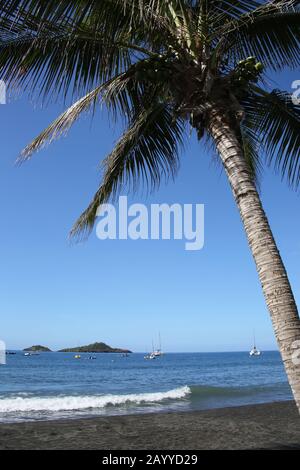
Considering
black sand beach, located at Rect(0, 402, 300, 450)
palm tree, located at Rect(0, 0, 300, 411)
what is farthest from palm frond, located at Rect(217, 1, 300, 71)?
black sand beach, located at Rect(0, 402, 300, 450)

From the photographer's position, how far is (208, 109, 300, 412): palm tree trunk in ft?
12.9

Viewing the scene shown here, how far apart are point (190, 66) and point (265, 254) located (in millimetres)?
2272

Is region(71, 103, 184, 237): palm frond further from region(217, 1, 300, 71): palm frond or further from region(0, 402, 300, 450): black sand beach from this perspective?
region(0, 402, 300, 450): black sand beach

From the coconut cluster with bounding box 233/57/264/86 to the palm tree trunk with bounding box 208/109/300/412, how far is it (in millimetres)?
483

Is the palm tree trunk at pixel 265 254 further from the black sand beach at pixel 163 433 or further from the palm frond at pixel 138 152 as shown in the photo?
the black sand beach at pixel 163 433

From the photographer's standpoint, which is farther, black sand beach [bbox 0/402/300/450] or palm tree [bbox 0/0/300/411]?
black sand beach [bbox 0/402/300/450]

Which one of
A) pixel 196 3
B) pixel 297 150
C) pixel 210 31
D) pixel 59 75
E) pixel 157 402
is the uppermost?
pixel 196 3

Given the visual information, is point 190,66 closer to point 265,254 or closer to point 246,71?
point 246,71

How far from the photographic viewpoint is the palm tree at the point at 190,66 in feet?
14.6

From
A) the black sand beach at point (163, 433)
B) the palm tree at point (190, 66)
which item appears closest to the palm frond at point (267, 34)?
the palm tree at point (190, 66)

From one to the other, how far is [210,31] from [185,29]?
62 centimetres
